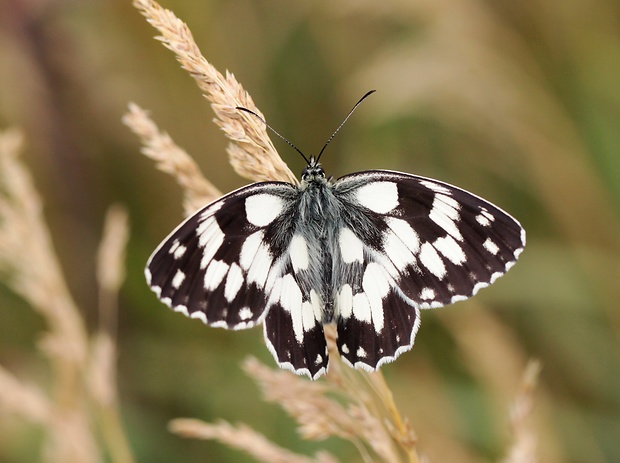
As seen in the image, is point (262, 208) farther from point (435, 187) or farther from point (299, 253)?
point (435, 187)

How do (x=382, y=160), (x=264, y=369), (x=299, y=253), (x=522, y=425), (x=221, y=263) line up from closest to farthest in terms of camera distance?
(x=522, y=425)
(x=264, y=369)
(x=221, y=263)
(x=299, y=253)
(x=382, y=160)

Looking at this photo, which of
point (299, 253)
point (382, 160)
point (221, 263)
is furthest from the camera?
point (382, 160)

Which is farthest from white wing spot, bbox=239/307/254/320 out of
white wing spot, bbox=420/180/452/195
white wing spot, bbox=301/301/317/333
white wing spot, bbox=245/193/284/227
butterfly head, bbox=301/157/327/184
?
white wing spot, bbox=420/180/452/195

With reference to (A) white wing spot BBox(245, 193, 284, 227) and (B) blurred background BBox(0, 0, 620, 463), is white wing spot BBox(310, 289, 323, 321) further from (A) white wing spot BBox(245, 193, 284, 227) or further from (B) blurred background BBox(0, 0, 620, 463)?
(B) blurred background BBox(0, 0, 620, 463)

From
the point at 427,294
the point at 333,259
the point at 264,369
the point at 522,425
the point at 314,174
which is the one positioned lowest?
the point at 522,425

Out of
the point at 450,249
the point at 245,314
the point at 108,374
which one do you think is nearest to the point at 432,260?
the point at 450,249

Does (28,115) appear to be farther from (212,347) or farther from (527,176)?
(527,176)
